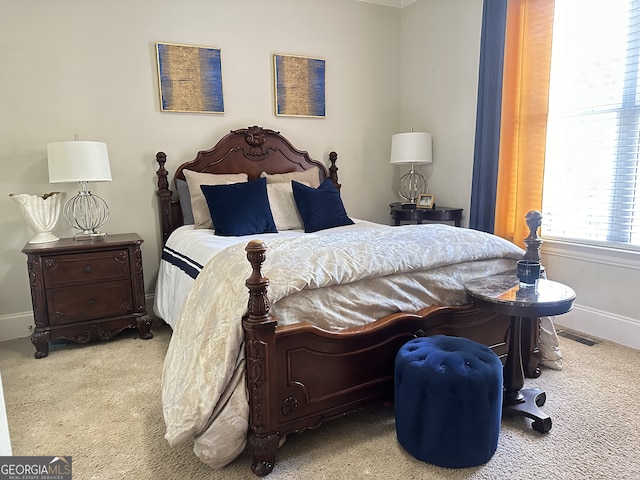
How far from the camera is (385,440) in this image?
6.27 ft

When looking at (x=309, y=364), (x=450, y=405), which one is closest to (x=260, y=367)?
(x=309, y=364)

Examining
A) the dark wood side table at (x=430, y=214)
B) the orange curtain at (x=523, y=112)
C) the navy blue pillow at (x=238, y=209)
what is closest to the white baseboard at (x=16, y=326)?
the navy blue pillow at (x=238, y=209)

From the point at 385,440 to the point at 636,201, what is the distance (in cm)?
228

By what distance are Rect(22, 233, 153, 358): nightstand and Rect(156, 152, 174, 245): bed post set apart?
408mm

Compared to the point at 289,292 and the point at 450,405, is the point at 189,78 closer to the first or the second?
the point at 289,292

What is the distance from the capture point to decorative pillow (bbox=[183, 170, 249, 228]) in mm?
3400

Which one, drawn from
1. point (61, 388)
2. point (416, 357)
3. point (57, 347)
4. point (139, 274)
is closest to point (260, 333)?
point (416, 357)

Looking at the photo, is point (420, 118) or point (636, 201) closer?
point (636, 201)

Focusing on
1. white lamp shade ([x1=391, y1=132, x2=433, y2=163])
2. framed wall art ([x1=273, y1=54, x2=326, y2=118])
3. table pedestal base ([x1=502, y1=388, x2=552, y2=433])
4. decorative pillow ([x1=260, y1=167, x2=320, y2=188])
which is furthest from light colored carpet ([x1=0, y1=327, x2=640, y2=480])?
framed wall art ([x1=273, y1=54, x2=326, y2=118])

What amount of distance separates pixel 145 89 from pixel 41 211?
124 cm

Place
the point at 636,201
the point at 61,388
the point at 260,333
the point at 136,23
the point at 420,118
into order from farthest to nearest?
the point at 420,118 < the point at 136,23 < the point at 636,201 < the point at 61,388 < the point at 260,333

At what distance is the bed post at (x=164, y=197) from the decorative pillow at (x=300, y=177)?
2.64 feet

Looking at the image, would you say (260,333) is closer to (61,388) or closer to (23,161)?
(61,388)

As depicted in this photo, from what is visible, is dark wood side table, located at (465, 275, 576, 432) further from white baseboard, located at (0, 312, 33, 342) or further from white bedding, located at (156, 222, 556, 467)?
white baseboard, located at (0, 312, 33, 342)
